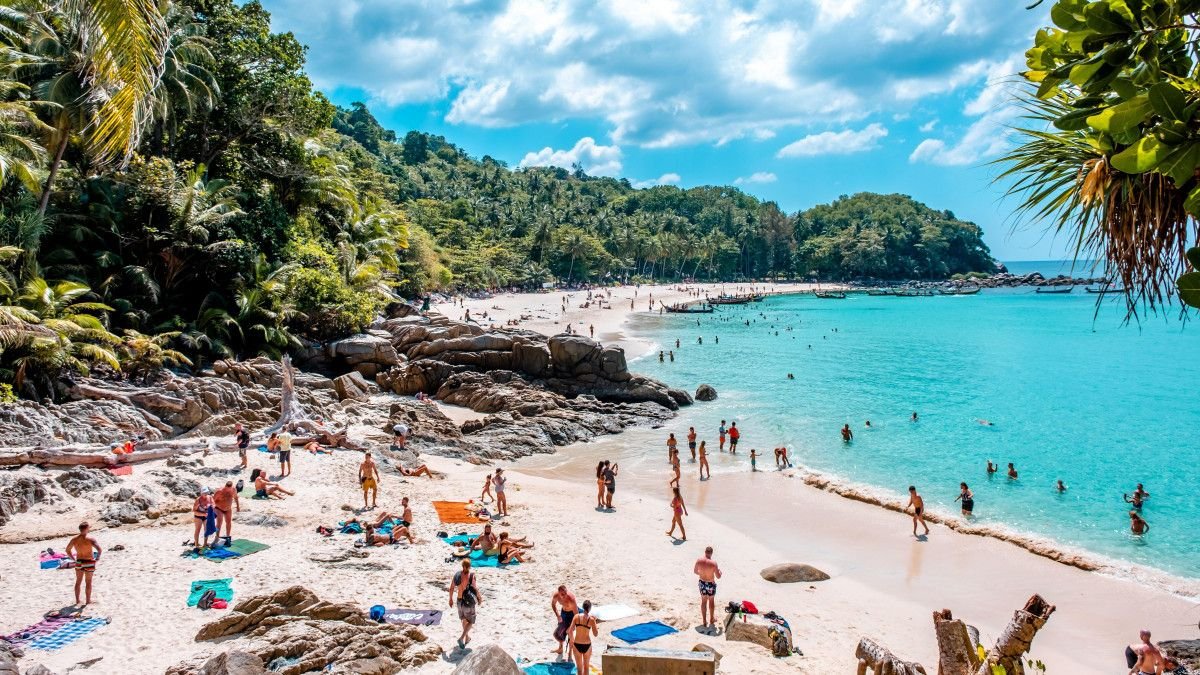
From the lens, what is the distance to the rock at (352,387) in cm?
2594

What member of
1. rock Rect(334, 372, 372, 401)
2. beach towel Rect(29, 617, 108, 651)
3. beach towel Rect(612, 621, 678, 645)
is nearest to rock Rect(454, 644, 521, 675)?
beach towel Rect(612, 621, 678, 645)

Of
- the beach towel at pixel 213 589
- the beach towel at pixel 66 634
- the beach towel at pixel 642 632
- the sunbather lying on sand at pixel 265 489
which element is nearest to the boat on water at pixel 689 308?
the sunbather lying on sand at pixel 265 489

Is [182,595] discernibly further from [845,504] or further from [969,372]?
[969,372]

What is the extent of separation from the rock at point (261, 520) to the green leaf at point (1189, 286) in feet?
48.5

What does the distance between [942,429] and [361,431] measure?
2385 centimetres

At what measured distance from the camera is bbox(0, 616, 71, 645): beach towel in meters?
8.45

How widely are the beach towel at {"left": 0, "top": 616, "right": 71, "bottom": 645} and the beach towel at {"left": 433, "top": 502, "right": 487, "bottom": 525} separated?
7.13m

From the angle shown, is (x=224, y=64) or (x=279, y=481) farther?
(x=224, y=64)

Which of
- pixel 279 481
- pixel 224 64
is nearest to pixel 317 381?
pixel 279 481

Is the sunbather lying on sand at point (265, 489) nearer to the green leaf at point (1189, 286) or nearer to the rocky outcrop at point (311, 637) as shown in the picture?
the rocky outcrop at point (311, 637)

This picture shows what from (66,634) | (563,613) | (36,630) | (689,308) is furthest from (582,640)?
(689,308)

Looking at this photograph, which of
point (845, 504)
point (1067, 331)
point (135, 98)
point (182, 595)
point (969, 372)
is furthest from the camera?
point (1067, 331)

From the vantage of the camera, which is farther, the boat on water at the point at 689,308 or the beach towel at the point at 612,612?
the boat on water at the point at 689,308

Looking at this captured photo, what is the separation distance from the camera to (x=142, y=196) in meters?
24.9
